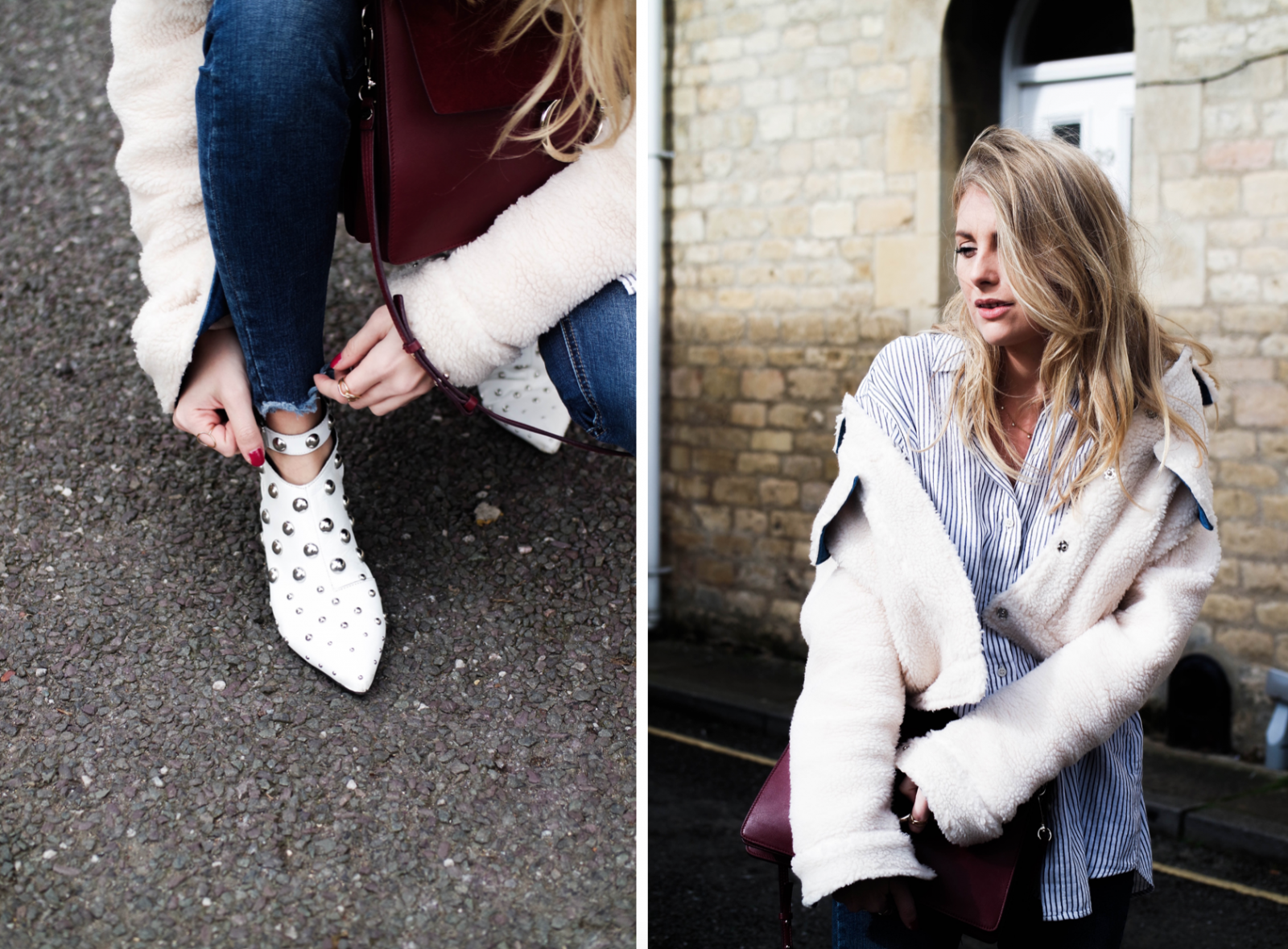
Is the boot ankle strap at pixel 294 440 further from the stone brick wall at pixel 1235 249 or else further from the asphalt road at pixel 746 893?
the stone brick wall at pixel 1235 249

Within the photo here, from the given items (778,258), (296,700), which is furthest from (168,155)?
(778,258)

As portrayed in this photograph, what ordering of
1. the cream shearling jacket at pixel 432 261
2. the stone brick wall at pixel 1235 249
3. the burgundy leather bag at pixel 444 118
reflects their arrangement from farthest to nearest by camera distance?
1. the stone brick wall at pixel 1235 249
2. the cream shearling jacket at pixel 432 261
3. the burgundy leather bag at pixel 444 118

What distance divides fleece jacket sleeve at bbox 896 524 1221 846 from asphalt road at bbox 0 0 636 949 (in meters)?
0.69

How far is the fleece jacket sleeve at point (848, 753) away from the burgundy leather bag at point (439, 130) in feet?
2.31

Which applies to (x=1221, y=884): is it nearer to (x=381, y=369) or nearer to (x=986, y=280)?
(x=986, y=280)

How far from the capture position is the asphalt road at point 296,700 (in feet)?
5.62

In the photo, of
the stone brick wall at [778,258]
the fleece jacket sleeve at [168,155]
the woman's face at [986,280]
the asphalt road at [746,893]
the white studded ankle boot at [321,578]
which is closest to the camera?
the woman's face at [986,280]

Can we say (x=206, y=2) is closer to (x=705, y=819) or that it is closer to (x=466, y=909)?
(x=466, y=909)

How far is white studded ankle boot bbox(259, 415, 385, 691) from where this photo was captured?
6.45ft

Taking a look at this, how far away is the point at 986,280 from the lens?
1407 mm

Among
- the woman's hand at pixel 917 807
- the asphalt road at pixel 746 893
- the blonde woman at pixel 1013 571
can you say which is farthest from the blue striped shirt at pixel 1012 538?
the asphalt road at pixel 746 893

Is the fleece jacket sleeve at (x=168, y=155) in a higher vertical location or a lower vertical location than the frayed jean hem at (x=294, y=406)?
higher

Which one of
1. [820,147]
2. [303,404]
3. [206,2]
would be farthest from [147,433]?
[820,147]

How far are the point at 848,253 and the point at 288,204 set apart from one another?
391 centimetres
